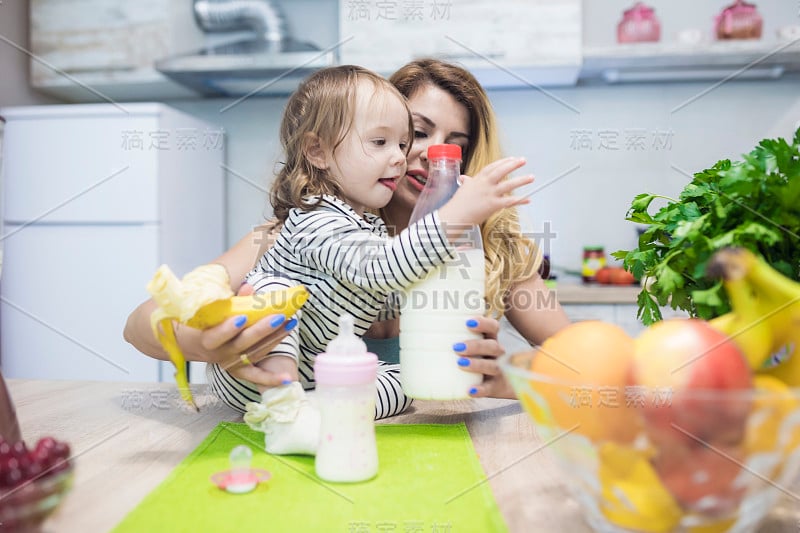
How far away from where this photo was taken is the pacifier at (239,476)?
547 mm

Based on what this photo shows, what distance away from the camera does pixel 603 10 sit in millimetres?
2527

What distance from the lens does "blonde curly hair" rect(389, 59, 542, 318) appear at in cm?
118

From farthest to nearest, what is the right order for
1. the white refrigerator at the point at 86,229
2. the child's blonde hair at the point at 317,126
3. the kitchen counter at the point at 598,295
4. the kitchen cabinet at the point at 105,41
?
1. the kitchen cabinet at the point at 105,41
2. the white refrigerator at the point at 86,229
3. the kitchen counter at the point at 598,295
4. the child's blonde hair at the point at 317,126

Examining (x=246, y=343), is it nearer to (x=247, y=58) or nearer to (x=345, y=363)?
(x=345, y=363)

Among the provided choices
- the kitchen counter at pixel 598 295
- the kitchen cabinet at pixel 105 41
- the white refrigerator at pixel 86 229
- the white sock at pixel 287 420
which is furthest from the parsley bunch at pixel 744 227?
the kitchen cabinet at pixel 105 41

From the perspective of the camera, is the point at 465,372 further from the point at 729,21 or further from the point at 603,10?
the point at 603,10

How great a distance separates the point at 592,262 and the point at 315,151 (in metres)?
1.65

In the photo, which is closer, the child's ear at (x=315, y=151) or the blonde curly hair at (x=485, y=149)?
the child's ear at (x=315, y=151)

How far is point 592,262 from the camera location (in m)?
2.45

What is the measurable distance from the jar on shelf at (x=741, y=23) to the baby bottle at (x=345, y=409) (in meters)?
2.21

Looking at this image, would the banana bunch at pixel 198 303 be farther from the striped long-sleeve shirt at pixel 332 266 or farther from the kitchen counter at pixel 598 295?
the kitchen counter at pixel 598 295

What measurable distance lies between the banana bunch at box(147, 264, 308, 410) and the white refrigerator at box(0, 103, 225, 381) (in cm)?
174

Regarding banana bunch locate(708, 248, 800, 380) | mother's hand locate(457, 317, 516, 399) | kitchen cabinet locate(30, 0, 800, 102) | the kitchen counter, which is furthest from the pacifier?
kitchen cabinet locate(30, 0, 800, 102)

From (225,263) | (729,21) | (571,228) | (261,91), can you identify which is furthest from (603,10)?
(225,263)
